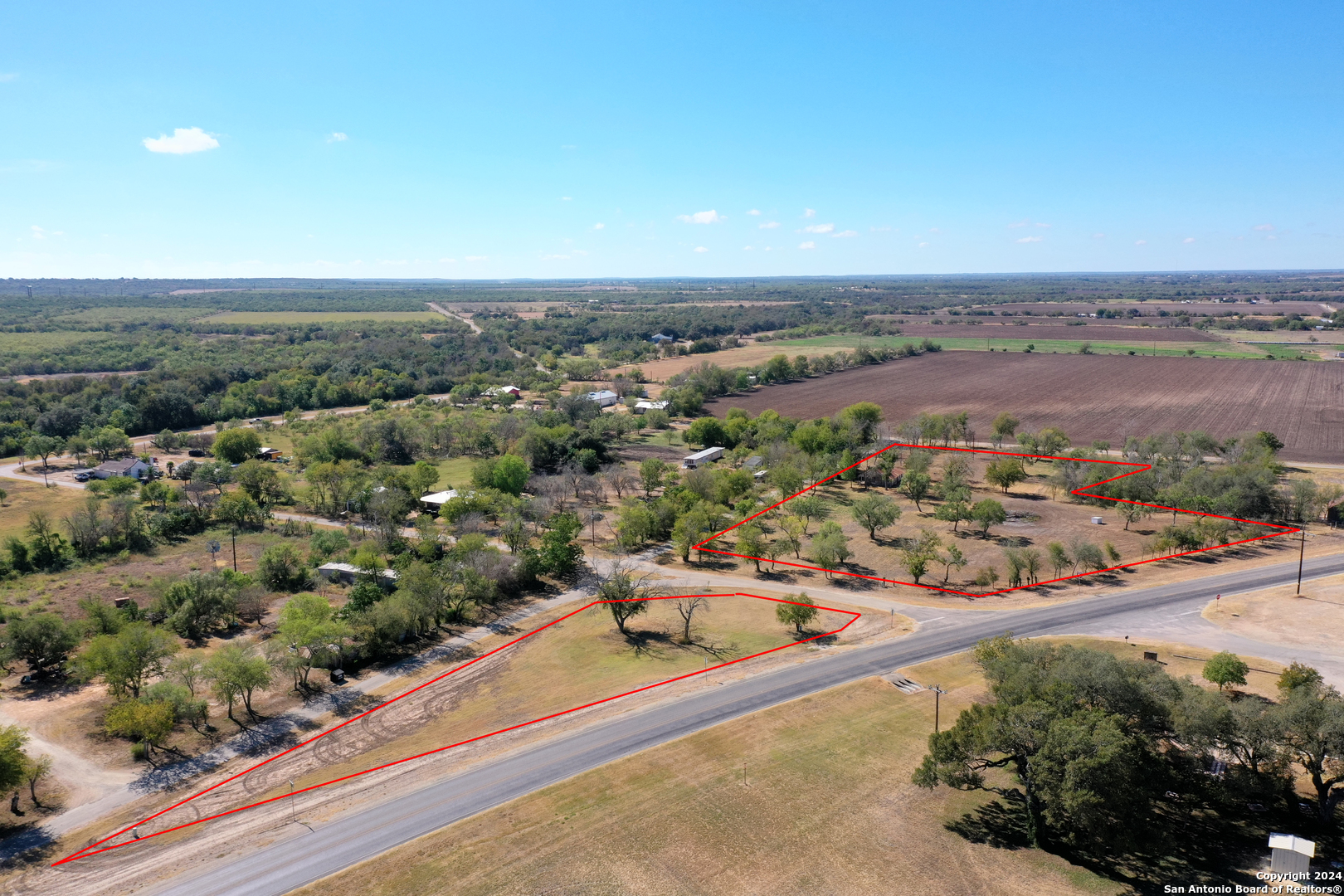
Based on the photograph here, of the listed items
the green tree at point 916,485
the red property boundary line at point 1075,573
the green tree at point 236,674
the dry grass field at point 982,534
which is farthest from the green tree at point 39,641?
the green tree at point 916,485

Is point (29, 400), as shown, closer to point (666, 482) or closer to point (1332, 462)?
point (666, 482)

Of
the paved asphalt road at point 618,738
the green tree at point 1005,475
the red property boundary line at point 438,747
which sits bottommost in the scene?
the red property boundary line at point 438,747

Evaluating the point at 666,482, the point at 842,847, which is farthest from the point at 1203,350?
the point at 842,847

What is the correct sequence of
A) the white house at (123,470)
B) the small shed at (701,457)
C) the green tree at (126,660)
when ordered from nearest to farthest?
the green tree at (126,660)
the white house at (123,470)
the small shed at (701,457)

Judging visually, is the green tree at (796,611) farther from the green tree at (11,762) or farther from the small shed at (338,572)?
the green tree at (11,762)

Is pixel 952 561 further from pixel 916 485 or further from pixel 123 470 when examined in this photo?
pixel 123 470

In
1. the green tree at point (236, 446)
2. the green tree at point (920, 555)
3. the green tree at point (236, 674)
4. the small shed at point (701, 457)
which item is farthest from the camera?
the green tree at point (236, 446)

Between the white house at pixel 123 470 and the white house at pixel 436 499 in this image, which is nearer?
the white house at pixel 436 499

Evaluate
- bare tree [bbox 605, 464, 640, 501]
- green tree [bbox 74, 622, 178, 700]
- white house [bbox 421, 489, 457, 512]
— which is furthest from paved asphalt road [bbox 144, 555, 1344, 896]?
white house [bbox 421, 489, 457, 512]
